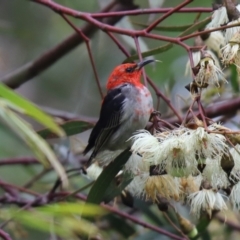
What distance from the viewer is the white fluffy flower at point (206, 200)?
1.41 metres

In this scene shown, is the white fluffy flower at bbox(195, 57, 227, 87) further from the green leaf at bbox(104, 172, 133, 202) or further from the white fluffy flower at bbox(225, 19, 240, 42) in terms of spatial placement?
the green leaf at bbox(104, 172, 133, 202)

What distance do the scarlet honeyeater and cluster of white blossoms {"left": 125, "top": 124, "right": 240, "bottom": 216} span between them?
189 millimetres

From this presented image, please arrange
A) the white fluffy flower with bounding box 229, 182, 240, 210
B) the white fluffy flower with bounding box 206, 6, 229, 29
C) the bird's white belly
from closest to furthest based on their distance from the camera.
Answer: the white fluffy flower with bounding box 229, 182, 240, 210, the white fluffy flower with bounding box 206, 6, 229, 29, the bird's white belly

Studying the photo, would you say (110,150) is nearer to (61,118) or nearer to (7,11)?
(61,118)

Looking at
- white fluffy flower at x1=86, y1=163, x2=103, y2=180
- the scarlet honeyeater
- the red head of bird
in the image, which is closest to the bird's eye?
the red head of bird

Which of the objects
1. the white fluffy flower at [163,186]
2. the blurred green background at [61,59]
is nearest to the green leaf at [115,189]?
the white fluffy flower at [163,186]

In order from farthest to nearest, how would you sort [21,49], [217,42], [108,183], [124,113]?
1. [21,49]
2. [217,42]
3. [124,113]
4. [108,183]

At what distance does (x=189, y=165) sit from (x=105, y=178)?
35 cm

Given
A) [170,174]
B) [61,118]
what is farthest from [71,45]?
[170,174]

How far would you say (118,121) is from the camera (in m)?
1.66

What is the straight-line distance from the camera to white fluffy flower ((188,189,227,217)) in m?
1.41

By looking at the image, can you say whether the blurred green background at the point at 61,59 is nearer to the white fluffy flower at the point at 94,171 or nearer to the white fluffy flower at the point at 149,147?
the white fluffy flower at the point at 94,171

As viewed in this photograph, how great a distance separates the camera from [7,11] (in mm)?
3654

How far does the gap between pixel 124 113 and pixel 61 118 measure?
2.77 feet
